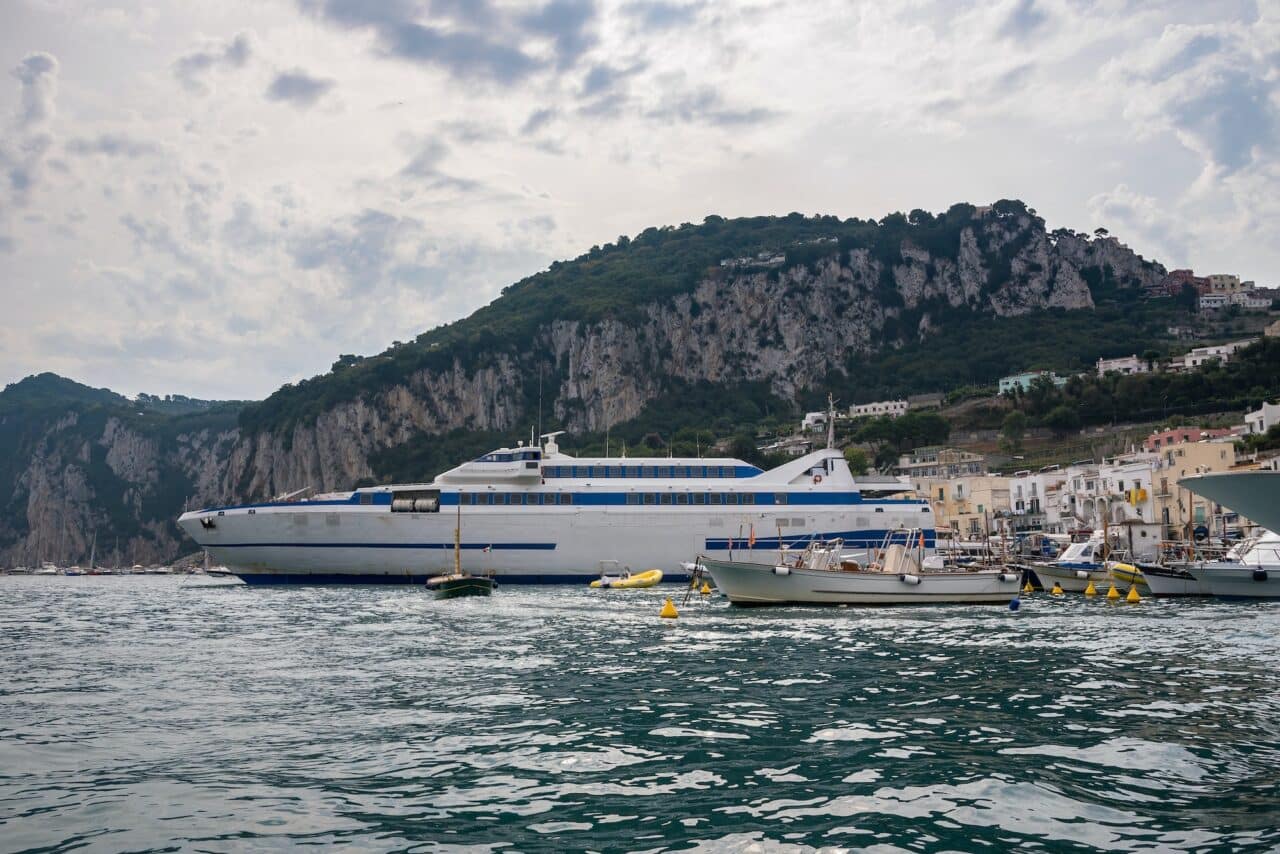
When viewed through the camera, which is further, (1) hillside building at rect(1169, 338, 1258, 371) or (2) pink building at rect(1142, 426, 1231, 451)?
(1) hillside building at rect(1169, 338, 1258, 371)

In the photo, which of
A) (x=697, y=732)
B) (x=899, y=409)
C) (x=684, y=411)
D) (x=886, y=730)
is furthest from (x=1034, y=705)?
(x=684, y=411)

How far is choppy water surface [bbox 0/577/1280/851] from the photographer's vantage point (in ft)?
26.0

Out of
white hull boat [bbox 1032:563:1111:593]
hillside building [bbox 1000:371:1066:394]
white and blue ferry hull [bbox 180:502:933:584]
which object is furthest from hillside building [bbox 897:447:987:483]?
white hull boat [bbox 1032:563:1111:593]

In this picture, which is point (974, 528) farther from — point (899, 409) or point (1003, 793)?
point (1003, 793)

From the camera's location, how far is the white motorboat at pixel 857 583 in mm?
32375

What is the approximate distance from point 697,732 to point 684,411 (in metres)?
160

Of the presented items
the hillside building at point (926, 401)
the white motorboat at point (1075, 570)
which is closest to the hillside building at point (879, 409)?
the hillside building at point (926, 401)

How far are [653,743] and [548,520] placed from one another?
4453 cm

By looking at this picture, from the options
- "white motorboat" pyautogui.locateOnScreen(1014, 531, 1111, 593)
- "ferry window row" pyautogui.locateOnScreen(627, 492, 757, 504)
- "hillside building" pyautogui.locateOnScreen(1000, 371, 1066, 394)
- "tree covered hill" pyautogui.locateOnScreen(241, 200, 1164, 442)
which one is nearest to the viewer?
"white motorboat" pyautogui.locateOnScreen(1014, 531, 1111, 593)

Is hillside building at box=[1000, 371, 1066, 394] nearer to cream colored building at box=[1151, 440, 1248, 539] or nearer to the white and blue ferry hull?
cream colored building at box=[1151, 440, 1248, 539]

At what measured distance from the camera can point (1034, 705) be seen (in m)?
13.5

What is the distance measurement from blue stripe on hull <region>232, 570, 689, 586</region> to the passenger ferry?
0.30 feet

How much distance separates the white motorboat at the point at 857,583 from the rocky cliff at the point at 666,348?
133m

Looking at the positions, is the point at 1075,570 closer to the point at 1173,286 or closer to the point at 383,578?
the point at 383,578
